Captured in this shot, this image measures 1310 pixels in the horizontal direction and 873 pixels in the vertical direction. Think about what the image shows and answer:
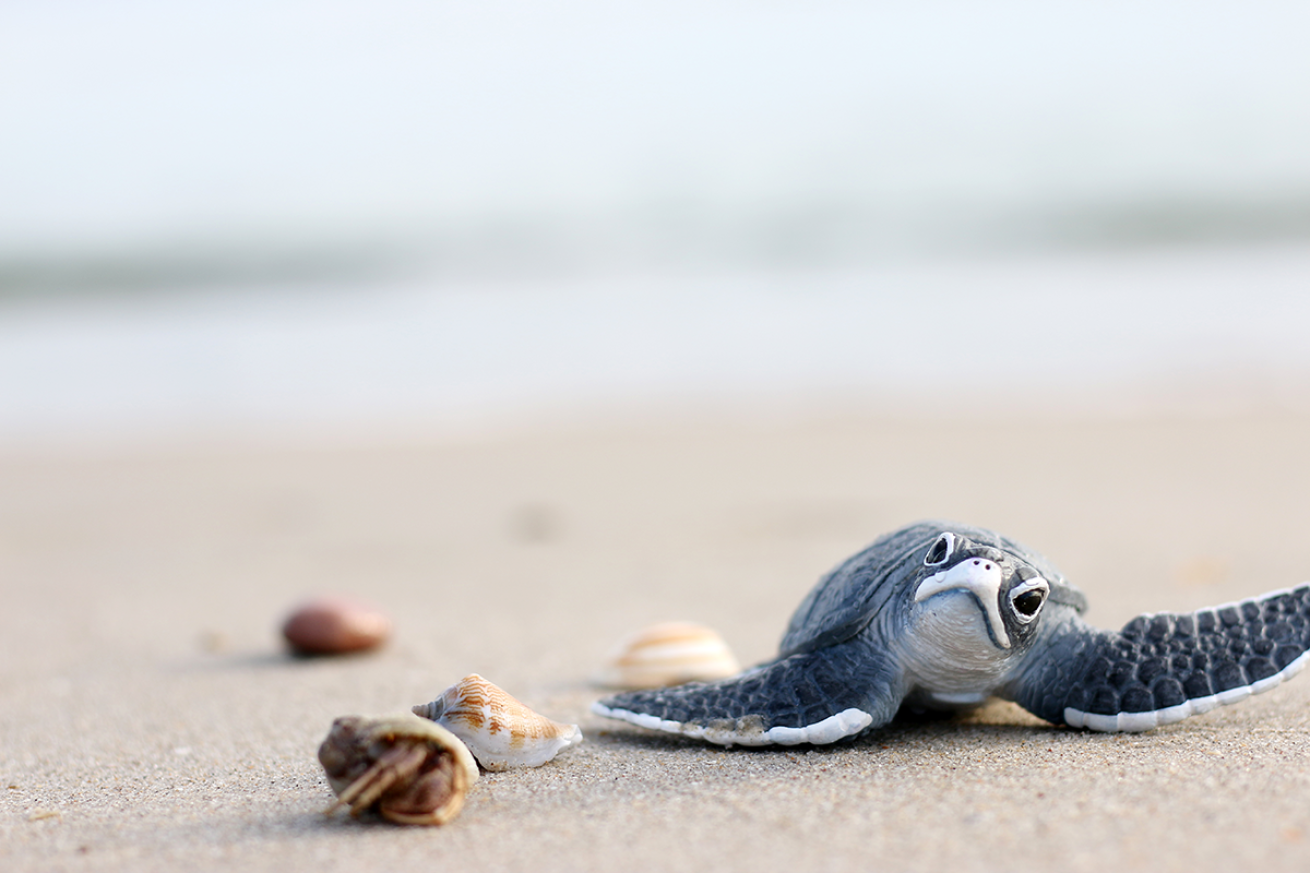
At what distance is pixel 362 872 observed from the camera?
2.01m

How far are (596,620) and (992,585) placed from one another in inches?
95.6

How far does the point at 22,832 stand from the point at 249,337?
1309 centimetres

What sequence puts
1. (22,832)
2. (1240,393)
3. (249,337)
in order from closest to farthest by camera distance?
1. (22,832)
2. (1240,393)
3. (249,337)

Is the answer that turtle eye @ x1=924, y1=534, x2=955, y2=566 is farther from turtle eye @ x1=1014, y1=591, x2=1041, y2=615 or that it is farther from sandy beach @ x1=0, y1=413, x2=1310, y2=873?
sandy beach @ x1=0, y1=413, x2=1310, y2=873

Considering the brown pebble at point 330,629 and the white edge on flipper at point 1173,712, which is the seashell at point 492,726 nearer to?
the white edge on flipper at point 1173,712

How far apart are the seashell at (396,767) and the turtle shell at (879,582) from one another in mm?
987

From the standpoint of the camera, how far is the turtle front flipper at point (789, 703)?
8.46 feet

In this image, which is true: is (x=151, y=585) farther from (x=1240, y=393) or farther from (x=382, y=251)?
(x=382, y=251)

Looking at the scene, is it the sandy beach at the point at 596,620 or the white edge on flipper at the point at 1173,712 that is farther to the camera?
the white edge on flipper at the point at 1173,712

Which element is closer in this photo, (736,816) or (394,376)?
(736,816)

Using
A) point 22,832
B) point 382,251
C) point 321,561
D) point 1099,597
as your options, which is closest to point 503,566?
point 321,561

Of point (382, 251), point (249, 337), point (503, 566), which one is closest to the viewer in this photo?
point (503, 566)

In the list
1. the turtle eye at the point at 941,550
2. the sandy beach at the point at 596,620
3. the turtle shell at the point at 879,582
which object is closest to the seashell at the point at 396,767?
the sandy beach at the point at 596,620

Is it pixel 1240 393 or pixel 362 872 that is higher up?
pixel 1240 393
